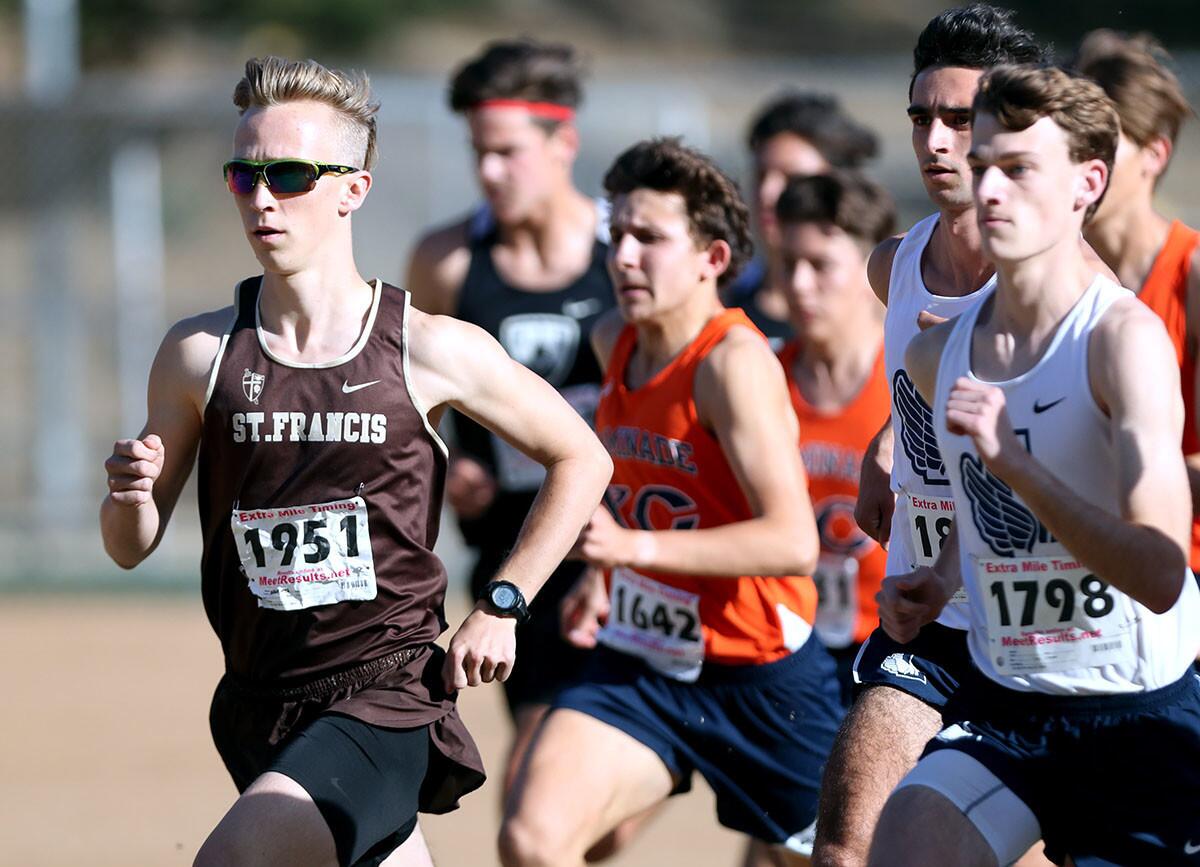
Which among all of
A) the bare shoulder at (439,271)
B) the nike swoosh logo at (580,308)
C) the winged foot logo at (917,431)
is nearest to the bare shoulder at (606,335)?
the nike swoosh logo at (580,308)

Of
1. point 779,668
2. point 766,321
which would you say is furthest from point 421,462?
point 766,321

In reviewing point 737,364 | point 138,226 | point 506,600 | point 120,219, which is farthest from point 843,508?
point 138,226

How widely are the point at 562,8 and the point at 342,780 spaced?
3079 cm

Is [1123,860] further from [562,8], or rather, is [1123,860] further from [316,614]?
[562,8]

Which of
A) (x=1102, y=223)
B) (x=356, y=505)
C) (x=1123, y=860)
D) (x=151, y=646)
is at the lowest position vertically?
(x=151, y=646)

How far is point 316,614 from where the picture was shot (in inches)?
151

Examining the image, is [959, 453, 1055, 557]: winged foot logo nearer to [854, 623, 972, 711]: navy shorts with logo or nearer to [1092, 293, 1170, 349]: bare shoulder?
[1092, 293, 1170, 349]: bare shoulder

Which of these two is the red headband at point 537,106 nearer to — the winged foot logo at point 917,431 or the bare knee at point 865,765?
the winged foot logo at point 917,431

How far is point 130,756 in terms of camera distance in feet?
27.9

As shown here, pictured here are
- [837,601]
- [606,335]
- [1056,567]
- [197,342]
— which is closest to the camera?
[1056,567]

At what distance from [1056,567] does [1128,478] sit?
0.32m

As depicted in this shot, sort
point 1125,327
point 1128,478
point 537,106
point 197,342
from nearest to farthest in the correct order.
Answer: point 1128,478
point 1125,327
point 197,342
point 537,106

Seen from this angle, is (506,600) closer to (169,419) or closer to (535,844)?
(169,419)

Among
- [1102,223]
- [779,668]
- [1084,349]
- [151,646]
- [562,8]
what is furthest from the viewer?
[562,8]
